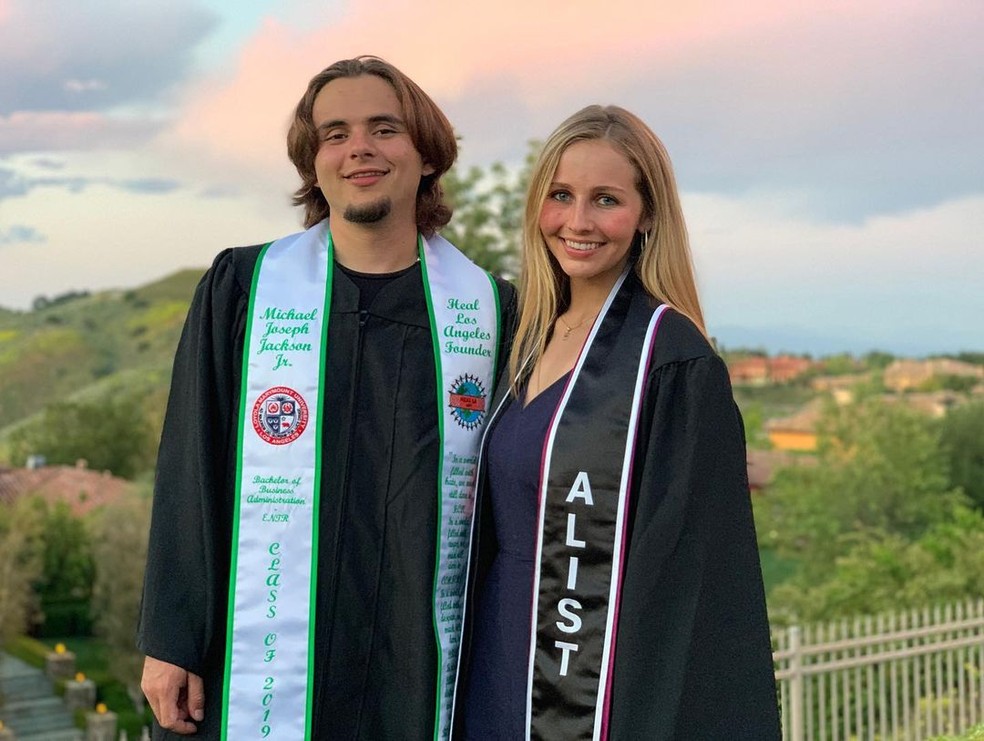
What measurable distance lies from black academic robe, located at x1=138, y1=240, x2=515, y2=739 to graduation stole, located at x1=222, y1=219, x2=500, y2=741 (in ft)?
0.11

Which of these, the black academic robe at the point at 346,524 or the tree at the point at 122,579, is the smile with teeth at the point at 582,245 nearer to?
the black academic robe at the point at 346,524

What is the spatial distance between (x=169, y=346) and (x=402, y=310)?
2596 inches

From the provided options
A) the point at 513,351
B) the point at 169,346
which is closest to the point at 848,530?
the point at 513,351

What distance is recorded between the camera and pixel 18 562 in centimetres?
3875

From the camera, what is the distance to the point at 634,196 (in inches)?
119

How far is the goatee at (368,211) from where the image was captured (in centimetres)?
341

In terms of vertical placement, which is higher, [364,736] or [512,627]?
[512,627]

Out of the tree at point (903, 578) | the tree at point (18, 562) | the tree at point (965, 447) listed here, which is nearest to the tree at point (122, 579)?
the tree at point (18, 562)

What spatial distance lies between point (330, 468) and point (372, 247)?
0.67 meters

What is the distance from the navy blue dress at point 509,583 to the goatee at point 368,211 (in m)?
0.70

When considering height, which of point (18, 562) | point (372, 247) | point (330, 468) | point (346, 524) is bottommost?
point (18, 562)

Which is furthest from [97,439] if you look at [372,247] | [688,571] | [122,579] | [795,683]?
[688,571]

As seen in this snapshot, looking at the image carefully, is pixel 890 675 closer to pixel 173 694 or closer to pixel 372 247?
pixel 372 247

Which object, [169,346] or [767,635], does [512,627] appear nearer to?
[767,635]
